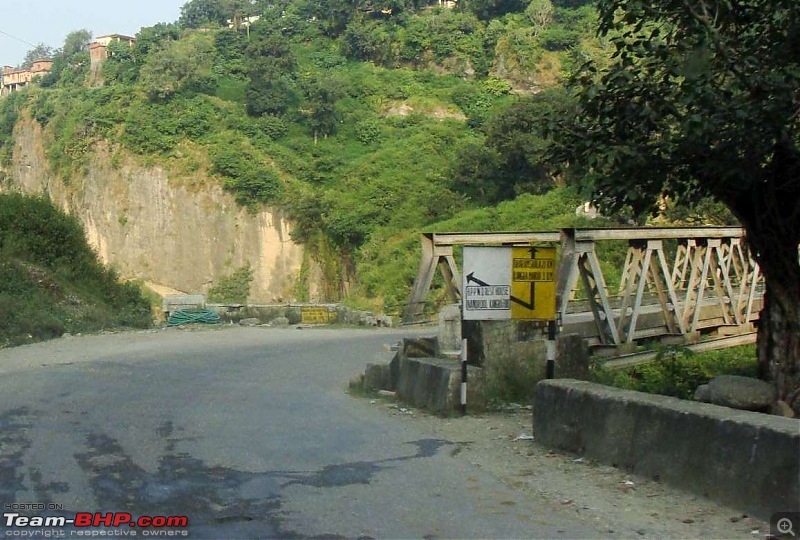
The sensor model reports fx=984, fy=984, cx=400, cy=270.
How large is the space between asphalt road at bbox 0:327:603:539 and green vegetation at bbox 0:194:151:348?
33.6 feet

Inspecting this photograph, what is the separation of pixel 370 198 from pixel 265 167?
8.22m

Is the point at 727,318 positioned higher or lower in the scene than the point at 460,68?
lower

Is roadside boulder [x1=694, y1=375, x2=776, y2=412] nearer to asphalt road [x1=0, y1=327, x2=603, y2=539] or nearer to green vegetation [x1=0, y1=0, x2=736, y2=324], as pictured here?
asphalt road [x1=0, y1=327, x2=603, y2=539]

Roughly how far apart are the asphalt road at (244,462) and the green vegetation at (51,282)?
403 inches

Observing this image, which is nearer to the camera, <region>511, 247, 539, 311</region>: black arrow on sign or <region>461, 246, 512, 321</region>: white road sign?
<region>461, 246, 512, 321</region>: white road sign

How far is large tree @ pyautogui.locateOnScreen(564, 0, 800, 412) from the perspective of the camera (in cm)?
944

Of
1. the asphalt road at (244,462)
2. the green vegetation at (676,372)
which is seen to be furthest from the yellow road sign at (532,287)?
the green vegetation at (676,372)

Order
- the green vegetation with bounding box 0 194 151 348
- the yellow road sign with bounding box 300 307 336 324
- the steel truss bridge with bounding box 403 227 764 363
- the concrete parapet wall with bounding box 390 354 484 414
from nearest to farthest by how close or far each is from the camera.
Result: 1. the concrete parapet wall with bounding box 390 354 484 414
2. the steel truss bridge with bounding box 403 227 764 363
3. the green vegetation with bounding box 0 194 151 348
4. the yellow road sign with bounding box 300 307 336 324

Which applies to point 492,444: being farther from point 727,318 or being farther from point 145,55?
point 145,55

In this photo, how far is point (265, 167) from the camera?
60.8m

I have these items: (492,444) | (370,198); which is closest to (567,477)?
(492,444)

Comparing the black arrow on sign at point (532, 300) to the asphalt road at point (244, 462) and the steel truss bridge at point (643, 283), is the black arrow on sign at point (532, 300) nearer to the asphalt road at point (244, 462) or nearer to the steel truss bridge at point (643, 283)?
the asphalt road at point (244, 462)

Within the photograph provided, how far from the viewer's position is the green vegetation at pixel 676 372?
521 inches

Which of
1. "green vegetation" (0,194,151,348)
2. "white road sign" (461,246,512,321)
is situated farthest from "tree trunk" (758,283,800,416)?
"green vegetation" (0,194,151,348)
